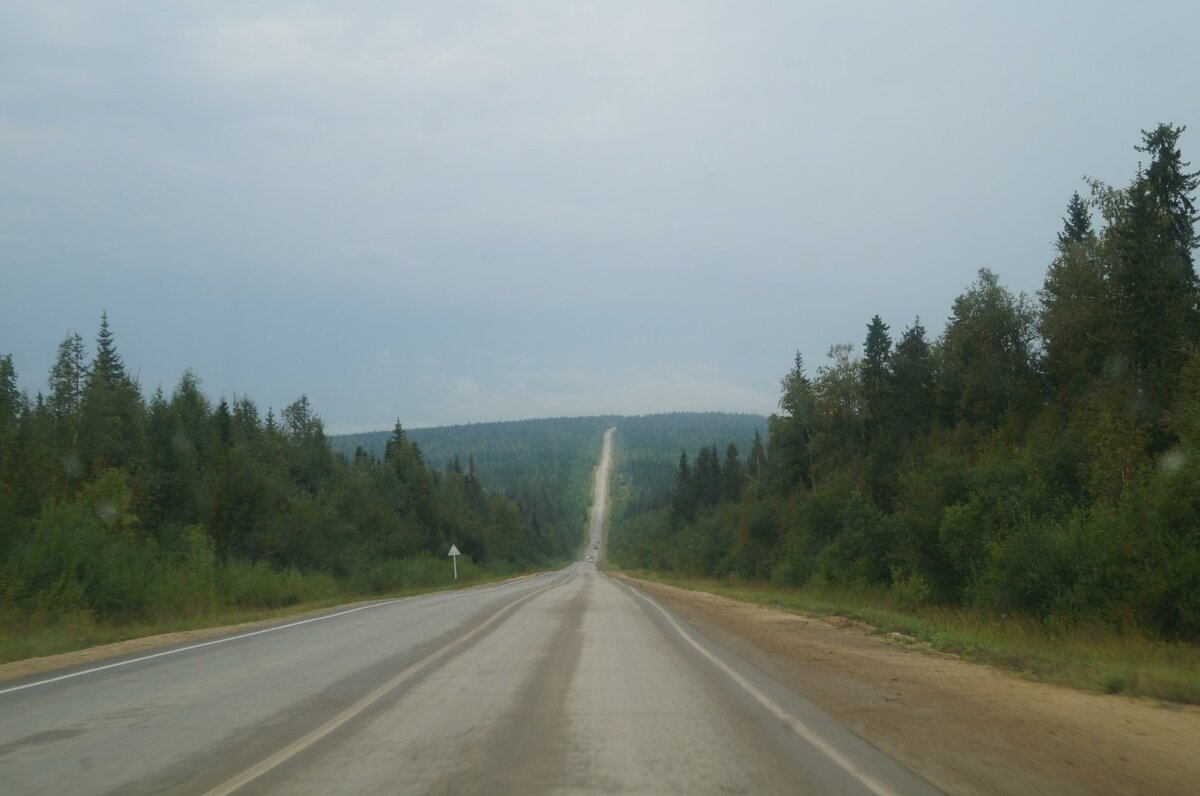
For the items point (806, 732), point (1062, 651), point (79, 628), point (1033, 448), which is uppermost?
point (1033, 448)

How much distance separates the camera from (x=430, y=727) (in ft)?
28.8

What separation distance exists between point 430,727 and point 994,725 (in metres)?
5.39

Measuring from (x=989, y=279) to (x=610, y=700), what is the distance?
179 ft

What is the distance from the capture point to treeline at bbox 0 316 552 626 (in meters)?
23.3

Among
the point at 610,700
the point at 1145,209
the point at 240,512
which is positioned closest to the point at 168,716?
the point at 610,700

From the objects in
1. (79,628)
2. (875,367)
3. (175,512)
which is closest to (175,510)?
(175,512)

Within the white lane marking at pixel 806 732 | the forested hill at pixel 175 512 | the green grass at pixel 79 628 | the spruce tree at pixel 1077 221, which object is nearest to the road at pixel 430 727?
the white lane marking at pixel 806 732

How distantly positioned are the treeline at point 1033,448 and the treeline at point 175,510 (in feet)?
76.3

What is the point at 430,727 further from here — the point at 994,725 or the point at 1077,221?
the point at 1077,221

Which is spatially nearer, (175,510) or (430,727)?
(430,727)

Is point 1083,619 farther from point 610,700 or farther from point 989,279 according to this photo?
point 989,279

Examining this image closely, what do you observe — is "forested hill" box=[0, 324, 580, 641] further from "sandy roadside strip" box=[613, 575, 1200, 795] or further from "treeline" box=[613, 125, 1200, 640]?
"treeline" box=[613, 125, 1200, 640]

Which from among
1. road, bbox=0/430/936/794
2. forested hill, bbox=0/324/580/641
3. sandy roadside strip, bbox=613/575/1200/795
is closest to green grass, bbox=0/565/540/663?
forested hill, bbox=0/324/580/641

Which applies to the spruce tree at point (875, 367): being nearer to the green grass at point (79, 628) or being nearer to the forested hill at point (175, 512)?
the forested hill at point (175, 512)
